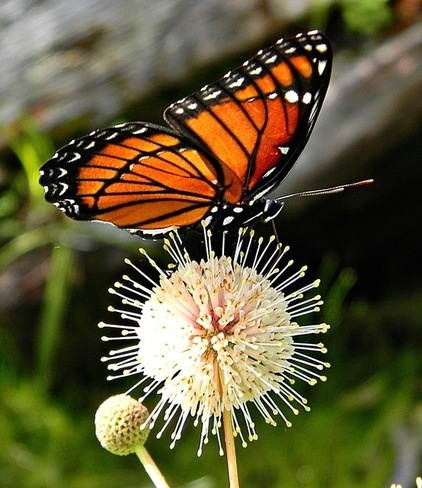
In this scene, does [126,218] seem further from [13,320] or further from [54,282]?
[13,320]

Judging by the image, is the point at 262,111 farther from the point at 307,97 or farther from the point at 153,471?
the point at 153,471

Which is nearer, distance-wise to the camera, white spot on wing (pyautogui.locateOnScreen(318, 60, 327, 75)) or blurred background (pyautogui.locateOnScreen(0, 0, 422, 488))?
white spot on wing (pyautogui.locateOnScreen(318, 60, 327, 75))

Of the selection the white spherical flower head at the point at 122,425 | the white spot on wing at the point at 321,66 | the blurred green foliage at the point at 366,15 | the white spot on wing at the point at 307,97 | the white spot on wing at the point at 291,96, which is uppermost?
the blurred green foliage at the point at 366,15

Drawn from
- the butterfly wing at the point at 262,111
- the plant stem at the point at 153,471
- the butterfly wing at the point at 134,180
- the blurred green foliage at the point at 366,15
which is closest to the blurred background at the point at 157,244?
the blurred green foliage at the point at 366,15

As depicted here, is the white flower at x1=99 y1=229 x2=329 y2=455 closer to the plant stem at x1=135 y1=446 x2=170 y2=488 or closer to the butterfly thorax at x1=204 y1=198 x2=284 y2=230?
the plant stem at x1=135 y1=446 x2=170 y2=488

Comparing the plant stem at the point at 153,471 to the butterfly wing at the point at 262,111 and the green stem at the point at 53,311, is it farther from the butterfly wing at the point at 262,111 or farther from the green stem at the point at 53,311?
the green stem at the point at 53,311

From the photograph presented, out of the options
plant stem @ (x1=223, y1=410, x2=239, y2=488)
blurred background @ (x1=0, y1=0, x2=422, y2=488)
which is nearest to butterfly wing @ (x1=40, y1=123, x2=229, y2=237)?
plant stem @ (x1=223, y1=410, x2=239, y2=488)
